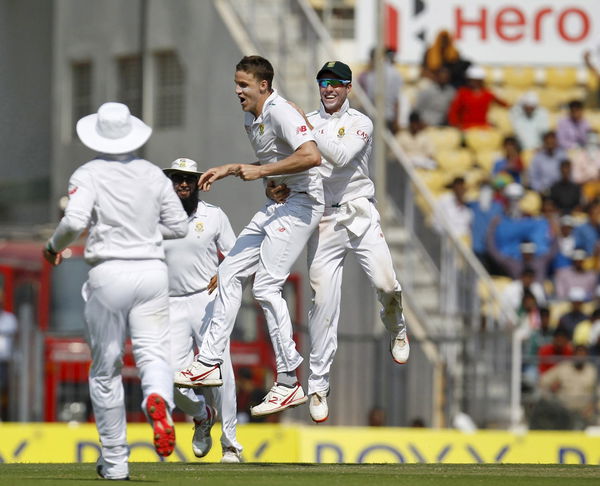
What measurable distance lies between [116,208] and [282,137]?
1830 mm

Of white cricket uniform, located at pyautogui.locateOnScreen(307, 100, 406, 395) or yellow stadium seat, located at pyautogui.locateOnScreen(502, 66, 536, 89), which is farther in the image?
yellow stadium seat, located at pyautogui.locateOnScreen(502, 66, 536, 89)

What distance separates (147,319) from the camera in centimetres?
1172

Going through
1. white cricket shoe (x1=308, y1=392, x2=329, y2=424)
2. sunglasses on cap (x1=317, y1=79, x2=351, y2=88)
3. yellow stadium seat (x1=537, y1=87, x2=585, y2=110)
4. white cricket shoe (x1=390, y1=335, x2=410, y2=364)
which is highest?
yellow stadium seat (x1=537, y1=87, x2=585, y2=110)

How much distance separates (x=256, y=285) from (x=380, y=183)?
9.54 meters

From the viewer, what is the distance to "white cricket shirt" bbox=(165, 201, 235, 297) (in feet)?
49.0

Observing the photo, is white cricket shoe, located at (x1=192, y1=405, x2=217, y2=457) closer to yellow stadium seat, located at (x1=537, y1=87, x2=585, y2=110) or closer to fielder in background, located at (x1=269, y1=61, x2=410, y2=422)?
fielder in background, located at (x1=269, y1=61, x2=410, y2=422)

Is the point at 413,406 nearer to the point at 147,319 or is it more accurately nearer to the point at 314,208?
the point at 314,208

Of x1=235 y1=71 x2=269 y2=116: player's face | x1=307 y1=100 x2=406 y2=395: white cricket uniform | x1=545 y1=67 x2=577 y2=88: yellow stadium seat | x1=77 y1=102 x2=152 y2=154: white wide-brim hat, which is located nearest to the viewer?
x1=77 y1=102 x2=152 y2=154: white wide-brim hat

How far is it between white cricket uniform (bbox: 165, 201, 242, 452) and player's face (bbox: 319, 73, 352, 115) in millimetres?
1675

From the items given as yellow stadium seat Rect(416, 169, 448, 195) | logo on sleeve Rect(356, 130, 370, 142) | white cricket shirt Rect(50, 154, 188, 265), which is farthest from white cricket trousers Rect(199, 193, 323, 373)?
yellow stadium seat Rect(416, 169, 448, 195)

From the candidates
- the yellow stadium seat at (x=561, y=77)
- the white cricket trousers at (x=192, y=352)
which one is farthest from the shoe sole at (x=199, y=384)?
the yellow stadium seat at (x=561, y=77)

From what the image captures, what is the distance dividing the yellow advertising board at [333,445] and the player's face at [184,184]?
4289mm

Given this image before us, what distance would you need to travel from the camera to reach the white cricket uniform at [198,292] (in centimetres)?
1482

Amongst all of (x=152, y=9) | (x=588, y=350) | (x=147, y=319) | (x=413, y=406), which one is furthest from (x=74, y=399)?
(x=147, y=319)
